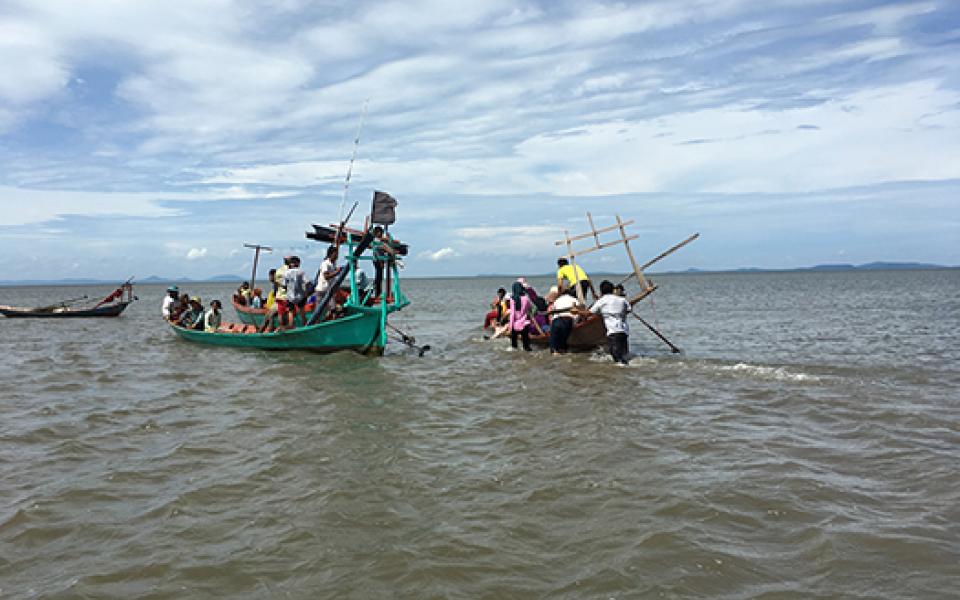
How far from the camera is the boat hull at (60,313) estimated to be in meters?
35.2

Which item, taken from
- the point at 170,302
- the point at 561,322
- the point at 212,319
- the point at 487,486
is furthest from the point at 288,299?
the point at 487,486

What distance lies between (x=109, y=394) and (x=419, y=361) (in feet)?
23.1

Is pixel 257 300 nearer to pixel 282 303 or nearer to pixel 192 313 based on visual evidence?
pixel 192 313

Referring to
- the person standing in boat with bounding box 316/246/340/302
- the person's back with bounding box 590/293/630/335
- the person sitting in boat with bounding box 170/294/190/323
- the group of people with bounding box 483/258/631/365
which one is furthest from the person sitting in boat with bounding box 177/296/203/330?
the person's back with bounding box 590/293/630/335

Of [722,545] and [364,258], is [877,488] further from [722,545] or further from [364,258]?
[364,258]

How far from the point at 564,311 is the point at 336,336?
235 inches

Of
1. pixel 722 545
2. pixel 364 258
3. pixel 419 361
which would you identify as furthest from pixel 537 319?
pixel 722 545

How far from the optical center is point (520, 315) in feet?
56.5

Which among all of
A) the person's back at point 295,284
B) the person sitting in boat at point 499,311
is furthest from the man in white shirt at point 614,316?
the person's back at point 295,284

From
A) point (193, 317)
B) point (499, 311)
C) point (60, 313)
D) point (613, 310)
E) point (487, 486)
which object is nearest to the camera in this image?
point (487, 486)

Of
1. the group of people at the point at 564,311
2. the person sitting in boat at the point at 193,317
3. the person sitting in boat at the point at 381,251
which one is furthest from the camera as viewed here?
the person sitting in boat at the point at 193,317

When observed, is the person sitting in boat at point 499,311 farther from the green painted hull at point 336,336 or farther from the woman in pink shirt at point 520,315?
the green painted hull at point 336,336

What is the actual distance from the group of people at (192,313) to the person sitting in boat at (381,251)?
703 centimetres

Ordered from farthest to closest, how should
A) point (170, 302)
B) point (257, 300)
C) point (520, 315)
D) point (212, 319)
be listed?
1. point (170, 302)
2. point (257, 300)
3. point (212, 319)
4. point (520, 315)
